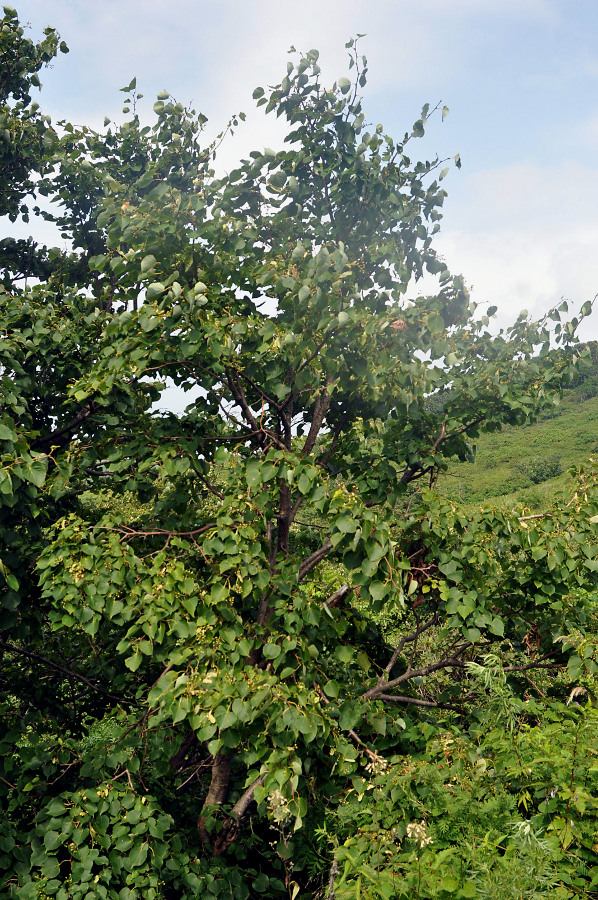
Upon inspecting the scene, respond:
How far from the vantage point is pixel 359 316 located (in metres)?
4.66

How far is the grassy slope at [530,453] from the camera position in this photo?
1372 inches

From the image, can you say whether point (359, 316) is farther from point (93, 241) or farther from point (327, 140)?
point (93, 241)

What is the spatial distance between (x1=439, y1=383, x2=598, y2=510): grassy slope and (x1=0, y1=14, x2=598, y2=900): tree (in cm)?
2467

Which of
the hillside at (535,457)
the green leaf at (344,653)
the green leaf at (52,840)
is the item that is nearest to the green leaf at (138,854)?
the green leaf at (52,840)

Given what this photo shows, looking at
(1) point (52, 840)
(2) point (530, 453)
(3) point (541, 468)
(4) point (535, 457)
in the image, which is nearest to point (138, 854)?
(1) point (52, 840)

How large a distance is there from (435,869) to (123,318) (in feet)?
12.9

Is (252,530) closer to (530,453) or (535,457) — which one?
(535,457)

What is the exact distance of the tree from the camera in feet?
14.5

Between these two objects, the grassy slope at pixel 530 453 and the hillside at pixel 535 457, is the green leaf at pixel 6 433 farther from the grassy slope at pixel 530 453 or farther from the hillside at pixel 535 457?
the grassy slope at pixel 530 453

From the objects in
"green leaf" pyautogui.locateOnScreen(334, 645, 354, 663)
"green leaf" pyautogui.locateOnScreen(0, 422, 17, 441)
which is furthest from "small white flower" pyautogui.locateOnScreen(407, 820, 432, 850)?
"green leaf" pyautogui.locateOnScreen(0, 422, 17, 441)

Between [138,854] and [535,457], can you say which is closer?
[138,854]

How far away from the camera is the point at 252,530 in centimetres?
A: 447

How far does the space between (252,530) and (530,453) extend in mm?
42232

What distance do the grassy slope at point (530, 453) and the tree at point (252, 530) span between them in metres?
24.7
